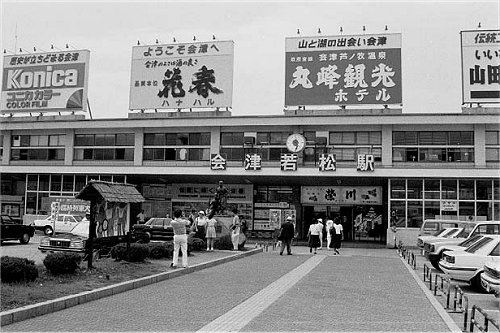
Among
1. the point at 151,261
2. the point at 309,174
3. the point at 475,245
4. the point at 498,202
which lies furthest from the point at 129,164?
the point at 475,245

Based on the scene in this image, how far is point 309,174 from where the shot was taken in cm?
3161

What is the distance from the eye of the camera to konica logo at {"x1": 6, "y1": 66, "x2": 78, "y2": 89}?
37.2 metres

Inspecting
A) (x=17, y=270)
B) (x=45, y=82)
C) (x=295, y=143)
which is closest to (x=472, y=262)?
(x=17, y=270)

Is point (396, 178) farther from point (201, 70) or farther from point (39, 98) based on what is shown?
point (39, 98)

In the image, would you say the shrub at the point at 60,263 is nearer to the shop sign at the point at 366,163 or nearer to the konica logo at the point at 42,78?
the shop sign at the point at 366,163

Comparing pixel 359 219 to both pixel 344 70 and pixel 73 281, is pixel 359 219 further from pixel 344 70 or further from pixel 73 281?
pixel 73 281

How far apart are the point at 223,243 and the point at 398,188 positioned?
12.5 m

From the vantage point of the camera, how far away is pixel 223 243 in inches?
947

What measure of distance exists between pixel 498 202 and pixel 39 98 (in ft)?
95.3

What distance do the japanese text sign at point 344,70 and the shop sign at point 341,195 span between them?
5537mm

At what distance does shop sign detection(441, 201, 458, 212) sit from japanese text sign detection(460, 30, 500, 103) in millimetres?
5732

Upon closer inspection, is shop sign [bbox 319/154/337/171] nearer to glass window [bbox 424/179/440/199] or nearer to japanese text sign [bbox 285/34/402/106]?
japanese text sign [bbox 285/34/402/106]

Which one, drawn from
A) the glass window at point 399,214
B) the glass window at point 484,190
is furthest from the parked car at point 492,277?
the glass window at point 484,190

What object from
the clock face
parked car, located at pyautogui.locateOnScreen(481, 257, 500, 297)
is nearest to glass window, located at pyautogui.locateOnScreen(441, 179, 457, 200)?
the clock face
